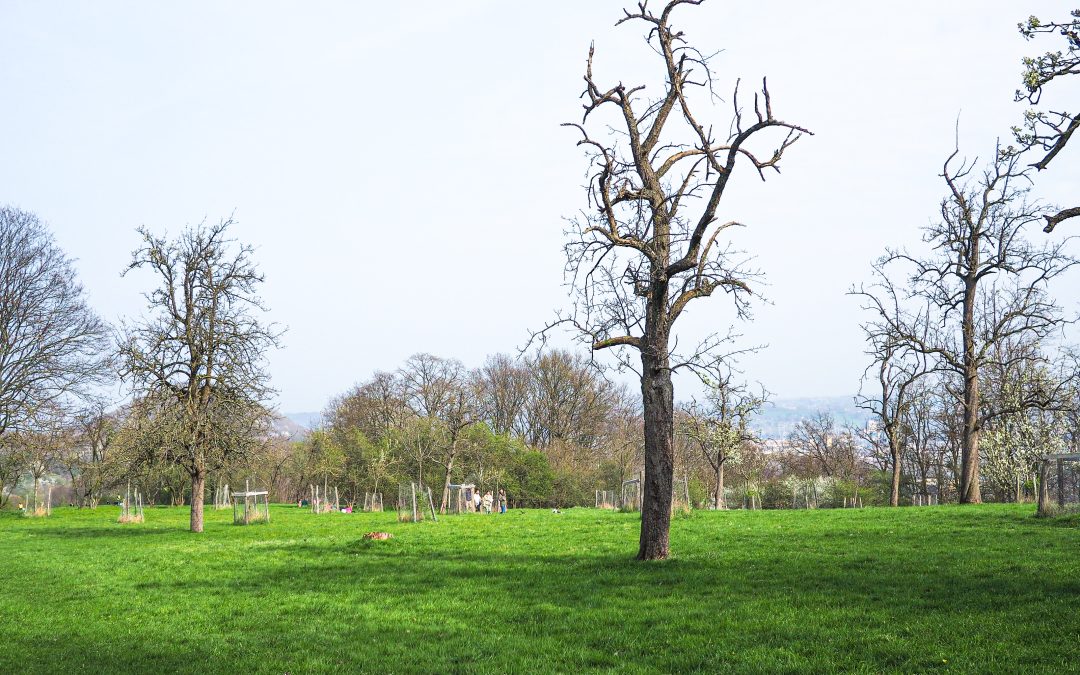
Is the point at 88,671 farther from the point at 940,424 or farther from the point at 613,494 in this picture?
the point at 940,424

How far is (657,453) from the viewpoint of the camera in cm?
1556

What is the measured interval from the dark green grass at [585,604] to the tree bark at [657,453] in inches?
25.6

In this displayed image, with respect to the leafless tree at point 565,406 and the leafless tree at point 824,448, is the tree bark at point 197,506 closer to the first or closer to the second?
the leafless tree at point 565,406

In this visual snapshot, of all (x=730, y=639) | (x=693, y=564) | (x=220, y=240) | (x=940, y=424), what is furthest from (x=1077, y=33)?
(x=940, y=424)

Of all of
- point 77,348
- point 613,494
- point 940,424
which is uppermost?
point 77,348

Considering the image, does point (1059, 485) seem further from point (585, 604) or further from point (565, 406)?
point (565, 406)

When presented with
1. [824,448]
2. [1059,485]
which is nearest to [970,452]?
[1059,485]

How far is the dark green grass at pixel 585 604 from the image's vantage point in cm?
860

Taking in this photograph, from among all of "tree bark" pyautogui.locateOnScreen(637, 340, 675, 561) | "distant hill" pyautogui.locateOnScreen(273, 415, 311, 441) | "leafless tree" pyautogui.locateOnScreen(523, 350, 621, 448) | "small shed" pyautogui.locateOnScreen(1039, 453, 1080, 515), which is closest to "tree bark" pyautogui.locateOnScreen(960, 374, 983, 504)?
"small shed" pyautogui.locateOnScreen(1039, 453, 1080, 515)

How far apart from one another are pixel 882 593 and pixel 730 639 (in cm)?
307

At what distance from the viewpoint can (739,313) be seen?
16672 mm

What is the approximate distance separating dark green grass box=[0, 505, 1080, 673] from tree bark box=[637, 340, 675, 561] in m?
0.65

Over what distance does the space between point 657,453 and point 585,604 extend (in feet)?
14.5

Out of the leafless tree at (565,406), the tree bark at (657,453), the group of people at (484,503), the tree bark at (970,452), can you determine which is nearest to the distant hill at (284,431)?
the group of people at (484,503)
